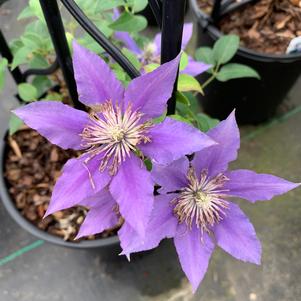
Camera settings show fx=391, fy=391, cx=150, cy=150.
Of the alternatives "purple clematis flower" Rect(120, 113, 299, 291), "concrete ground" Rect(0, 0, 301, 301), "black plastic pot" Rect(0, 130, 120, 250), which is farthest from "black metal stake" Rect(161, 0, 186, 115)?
"concrete ground" Rect(0, 0, 301, 301)

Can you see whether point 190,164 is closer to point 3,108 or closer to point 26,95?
point 26,95

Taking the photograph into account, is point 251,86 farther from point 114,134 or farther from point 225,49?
point 114,134

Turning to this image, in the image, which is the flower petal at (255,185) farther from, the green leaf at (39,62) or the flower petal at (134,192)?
the green leaf at (39,62)

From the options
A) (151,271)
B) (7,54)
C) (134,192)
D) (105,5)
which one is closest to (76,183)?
(134,192)

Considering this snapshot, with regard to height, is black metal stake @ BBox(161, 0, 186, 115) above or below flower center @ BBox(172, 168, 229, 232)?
above

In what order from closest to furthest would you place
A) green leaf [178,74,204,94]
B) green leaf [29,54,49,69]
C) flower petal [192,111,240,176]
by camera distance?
1. flower petal [192,111,240,176]
2. green leaf [178,74,204,94]
3. green leaf [29,54,49,69]

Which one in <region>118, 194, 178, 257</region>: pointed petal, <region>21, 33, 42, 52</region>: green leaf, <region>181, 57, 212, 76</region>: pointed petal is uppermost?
<region>21, 33, 42, 52</region>: green leaf

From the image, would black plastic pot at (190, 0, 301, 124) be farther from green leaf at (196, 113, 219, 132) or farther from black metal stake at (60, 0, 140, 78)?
black metal stake at (60, 0, 140, 78)
